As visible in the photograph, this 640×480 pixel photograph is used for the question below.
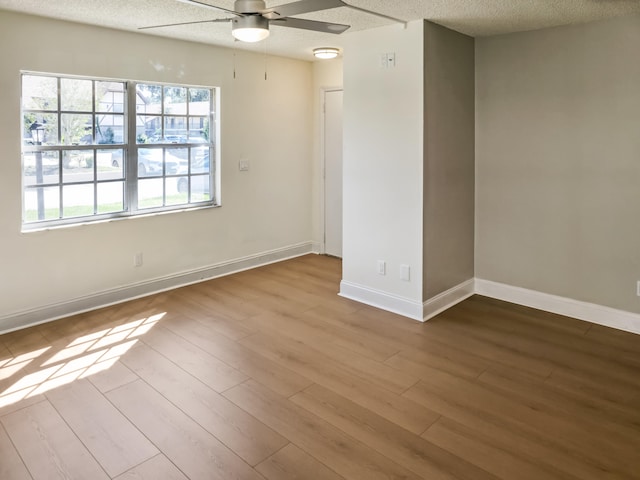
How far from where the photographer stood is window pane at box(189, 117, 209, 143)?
16.2ft

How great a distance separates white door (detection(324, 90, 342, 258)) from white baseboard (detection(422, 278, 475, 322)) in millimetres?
1908

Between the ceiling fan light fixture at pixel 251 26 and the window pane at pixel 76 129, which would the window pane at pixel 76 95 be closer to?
the window pane at pixel 76 129

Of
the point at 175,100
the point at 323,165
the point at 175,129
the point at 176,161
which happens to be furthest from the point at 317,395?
the point at 323,165

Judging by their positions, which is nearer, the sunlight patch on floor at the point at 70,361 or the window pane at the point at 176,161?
the sunlight patch on floor at the point at 70,361

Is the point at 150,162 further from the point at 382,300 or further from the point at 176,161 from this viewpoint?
the point at 382,300

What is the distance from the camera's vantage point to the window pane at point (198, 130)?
4.95 m

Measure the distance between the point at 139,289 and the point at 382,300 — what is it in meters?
2.31

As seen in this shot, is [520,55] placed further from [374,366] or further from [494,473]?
[494,473]

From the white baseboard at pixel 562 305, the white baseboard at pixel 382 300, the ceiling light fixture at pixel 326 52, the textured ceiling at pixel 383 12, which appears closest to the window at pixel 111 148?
the textured ceiling at pixel 383 12

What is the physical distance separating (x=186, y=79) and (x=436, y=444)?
3.94 meters

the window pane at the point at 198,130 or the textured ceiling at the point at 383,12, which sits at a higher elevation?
the textured ceiling at the point at 383,12

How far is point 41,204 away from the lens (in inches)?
156

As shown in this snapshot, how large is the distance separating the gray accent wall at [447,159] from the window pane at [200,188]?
2.45 m

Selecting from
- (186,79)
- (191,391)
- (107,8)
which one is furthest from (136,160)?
(191,391)
